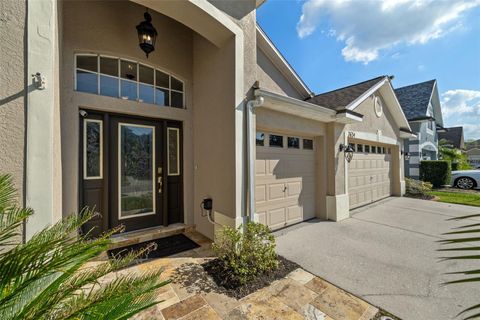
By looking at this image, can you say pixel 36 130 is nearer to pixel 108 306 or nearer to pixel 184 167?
pixel 108 306

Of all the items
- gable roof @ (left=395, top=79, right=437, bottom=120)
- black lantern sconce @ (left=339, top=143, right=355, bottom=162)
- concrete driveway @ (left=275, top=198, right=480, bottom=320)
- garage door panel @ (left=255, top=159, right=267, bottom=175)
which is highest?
gable roof @ (left=395, top=79, right=437, bottom=120)

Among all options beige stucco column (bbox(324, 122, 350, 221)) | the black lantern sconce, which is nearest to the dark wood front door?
beige stucco column (bbox(324, 122, 350, 221))

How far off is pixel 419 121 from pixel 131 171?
1622cm

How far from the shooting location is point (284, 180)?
16.4 ft

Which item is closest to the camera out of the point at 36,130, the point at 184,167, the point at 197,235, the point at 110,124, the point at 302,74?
the point at 36,130

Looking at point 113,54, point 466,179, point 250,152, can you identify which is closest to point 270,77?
point 250,152

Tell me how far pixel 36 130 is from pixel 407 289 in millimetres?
5025

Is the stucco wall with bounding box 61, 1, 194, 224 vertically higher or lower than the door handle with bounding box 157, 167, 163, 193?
higher

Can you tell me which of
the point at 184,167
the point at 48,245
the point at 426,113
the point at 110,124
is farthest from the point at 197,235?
the point at 426,113

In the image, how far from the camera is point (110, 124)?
3.96 metres

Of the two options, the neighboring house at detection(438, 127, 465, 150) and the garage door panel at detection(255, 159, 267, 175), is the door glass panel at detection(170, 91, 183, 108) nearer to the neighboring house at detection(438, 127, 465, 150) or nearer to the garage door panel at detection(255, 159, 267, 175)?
the garage door panel at detection(255, 159, 267, 175)

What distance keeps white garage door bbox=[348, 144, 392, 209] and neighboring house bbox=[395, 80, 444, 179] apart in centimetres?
494

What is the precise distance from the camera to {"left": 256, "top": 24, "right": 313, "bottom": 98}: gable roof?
5.71 metres

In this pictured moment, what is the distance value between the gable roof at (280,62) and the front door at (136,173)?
3.81 metres
